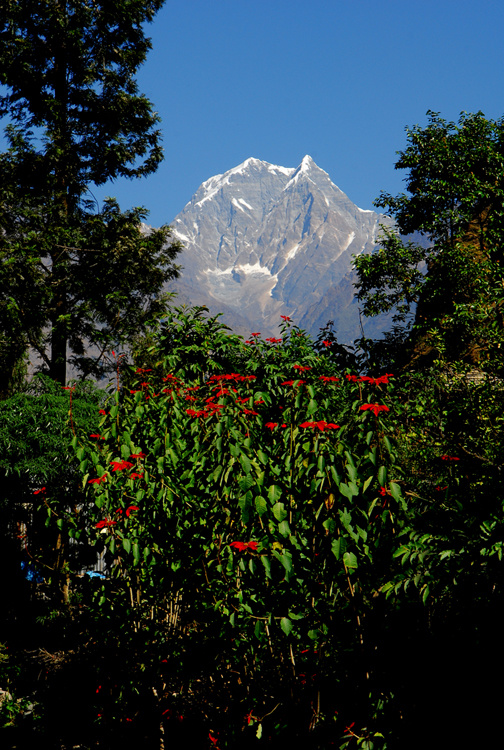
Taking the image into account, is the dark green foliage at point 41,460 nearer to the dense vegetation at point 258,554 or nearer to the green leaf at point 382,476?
the dense vegetation at point 258,554

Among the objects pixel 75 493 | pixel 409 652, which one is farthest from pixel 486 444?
pixel 75 493

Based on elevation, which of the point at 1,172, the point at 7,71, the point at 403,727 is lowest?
the point at 403,727

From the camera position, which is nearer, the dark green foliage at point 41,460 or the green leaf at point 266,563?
the green leaf at point 266,563

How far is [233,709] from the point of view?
3.96m

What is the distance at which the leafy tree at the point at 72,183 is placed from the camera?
1468cm

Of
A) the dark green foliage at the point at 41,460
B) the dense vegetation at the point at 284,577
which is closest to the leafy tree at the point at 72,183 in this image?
the dark green foliage at the point at 41,460

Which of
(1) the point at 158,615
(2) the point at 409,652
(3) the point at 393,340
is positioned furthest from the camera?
(3) the point at 393,340

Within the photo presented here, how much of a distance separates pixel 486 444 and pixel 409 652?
3.18m

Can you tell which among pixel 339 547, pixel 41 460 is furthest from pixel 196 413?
pixel 41 460

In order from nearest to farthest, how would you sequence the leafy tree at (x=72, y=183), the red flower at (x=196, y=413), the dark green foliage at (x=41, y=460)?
1. the red flower at (x=196, y=413)
2. the dark green foliage at (x=41, y=460)
3. the leafy tree at (x=72, y=183)

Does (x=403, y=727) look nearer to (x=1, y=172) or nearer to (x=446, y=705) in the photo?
(x=446, y=705)

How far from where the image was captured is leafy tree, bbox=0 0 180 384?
48.2 ft

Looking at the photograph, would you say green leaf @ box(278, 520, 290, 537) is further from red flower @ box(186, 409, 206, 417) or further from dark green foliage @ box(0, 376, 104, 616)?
dark green foliage @ box(0, 376, 104, 616)

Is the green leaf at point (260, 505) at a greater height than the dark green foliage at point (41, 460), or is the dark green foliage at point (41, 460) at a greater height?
the dark green foliage at point (41, 460)
